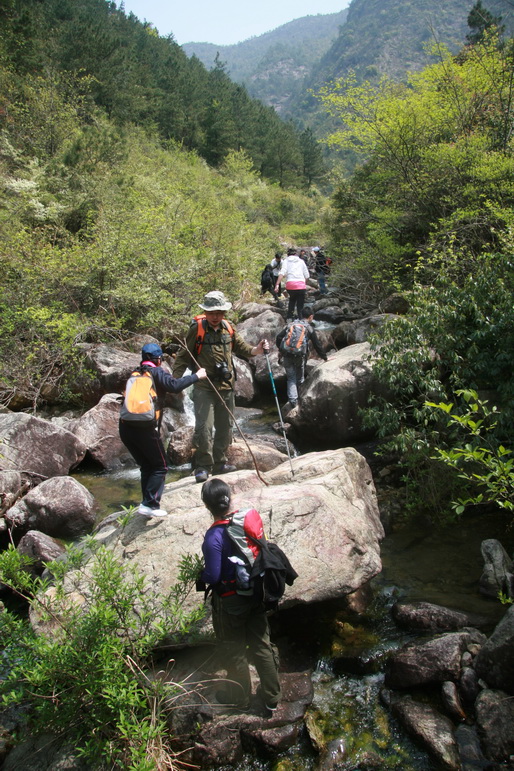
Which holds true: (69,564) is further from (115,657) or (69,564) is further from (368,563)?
(368,563)

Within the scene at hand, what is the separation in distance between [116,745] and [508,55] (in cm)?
1534

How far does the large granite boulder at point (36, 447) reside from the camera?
27.5ft

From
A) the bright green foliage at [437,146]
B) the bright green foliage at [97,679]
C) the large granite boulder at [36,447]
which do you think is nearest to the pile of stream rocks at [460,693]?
the bright green foliage at [97,679]

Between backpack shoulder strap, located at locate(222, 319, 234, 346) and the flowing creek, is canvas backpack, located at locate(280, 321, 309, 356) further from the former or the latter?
the flowing creek

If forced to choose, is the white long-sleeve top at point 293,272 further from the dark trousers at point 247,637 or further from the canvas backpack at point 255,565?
the dark trousers at point 247,637

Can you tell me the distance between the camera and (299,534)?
476 centimetres

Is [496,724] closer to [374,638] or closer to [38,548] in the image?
[374,638]

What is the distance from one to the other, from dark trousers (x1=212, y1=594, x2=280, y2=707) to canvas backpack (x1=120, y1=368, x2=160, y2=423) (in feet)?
6.34

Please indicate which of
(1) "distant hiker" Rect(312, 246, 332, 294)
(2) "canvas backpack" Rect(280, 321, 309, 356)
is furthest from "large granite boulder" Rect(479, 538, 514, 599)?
(1) "distant hiker" Rect(312, 246, 332, 294)

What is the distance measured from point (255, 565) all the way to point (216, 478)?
4.07 feet

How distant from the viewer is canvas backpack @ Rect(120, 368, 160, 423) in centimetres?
495

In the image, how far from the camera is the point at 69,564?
4.02 m

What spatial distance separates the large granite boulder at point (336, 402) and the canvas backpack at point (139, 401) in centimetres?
434

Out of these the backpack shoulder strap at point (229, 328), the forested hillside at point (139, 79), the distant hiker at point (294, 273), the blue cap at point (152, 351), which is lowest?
the distant hiker at point (294, 273)
